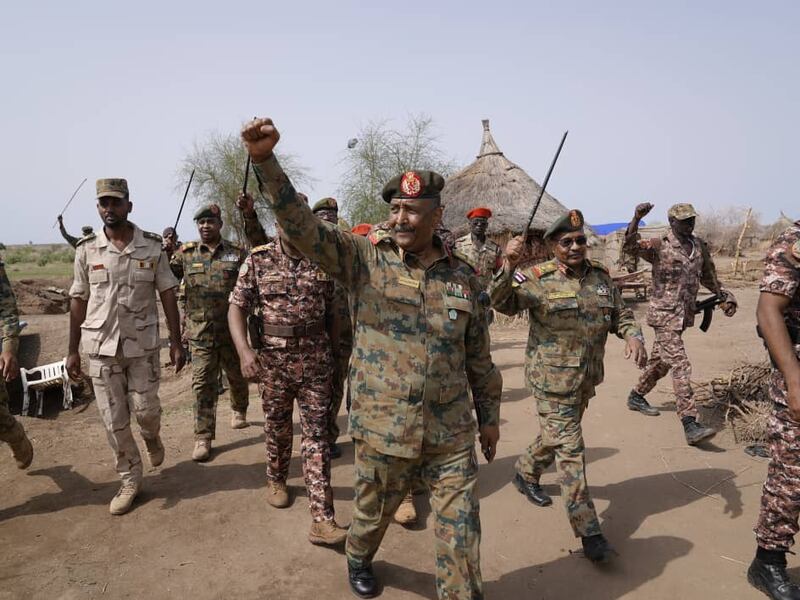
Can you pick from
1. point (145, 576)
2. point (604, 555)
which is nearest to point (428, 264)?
point (604, 555)

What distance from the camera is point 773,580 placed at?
3.05m

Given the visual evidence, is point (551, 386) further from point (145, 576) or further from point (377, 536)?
point (145, 576)

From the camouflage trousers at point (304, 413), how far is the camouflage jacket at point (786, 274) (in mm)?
2851

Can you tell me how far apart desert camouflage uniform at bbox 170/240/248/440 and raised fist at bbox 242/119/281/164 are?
3.63m

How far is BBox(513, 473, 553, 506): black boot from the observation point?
4.27 m

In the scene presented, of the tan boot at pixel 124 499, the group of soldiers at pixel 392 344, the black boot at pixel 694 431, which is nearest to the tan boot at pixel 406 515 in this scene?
the group of soldiers at pixel 392 344

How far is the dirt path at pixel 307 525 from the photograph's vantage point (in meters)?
3.29

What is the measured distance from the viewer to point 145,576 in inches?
132

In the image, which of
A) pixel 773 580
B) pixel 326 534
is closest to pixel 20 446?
pixel 326 534

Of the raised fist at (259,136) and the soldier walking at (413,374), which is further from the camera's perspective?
the soldier walking at (413,374)

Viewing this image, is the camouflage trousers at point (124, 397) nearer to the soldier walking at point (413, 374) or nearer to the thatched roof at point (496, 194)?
the soldier walking at point (413, 374)

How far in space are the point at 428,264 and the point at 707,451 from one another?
415 centimetres

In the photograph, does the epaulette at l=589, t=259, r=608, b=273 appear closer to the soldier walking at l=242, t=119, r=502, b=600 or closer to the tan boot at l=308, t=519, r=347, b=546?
the soldier walking at l=242, t=119, r=502, b=600

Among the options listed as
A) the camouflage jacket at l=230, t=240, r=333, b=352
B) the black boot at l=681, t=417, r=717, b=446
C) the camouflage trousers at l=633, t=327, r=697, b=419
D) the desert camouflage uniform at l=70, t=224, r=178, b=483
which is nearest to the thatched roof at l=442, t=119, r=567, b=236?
the camouflage trousers at l=633, t=327, r=697, b=419
